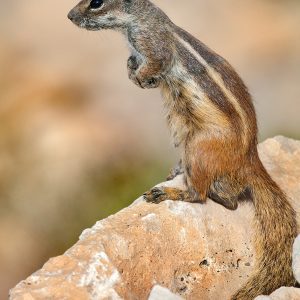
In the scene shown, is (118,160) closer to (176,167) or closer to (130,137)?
(130,137)

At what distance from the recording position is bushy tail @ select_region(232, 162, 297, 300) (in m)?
4.85

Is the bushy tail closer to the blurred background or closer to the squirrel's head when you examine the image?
the squirrel's head

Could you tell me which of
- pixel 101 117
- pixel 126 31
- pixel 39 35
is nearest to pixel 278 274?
pixel 126 31

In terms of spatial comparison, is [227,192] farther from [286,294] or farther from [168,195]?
[286,294]

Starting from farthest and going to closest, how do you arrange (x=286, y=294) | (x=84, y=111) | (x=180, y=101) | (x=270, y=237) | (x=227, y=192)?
1. (x=84, y=111)
2. (x=180, y=101)
3. (x=227, y=192)
4. (x=270, y=237)
5. (x=286, y=294)

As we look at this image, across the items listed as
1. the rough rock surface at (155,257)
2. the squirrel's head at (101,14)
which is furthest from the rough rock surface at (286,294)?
the squirrel's head at (101,14)

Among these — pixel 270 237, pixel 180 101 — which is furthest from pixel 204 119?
pixel 270 237

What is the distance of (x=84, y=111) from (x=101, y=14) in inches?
156

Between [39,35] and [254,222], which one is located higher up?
[39,35]

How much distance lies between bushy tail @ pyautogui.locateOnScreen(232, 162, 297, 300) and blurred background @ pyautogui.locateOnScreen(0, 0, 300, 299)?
3086 millimetres

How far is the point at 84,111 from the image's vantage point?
9.36 meters

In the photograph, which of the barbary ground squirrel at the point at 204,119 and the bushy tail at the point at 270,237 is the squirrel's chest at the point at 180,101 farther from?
the bushy tail at the point at 270,237

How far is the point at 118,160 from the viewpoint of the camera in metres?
8.79

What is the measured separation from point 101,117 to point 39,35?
206 cm
